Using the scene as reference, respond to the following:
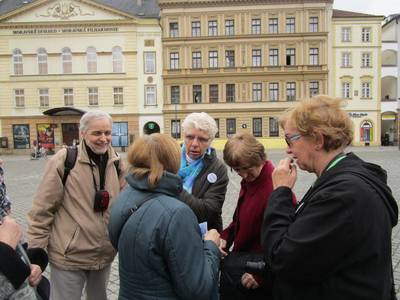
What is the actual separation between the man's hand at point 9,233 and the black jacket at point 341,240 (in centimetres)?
121

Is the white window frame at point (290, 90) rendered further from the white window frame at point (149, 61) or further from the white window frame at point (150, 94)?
the white window frame at point (149, 61)

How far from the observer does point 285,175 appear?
1.90 meters

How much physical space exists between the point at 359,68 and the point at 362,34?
3306 mm

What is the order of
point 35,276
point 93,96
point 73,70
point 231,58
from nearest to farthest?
1. point 35,276
2. point 73,70
3. point 231,58
4. point 93,96

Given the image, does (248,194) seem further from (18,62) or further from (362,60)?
(18,62)

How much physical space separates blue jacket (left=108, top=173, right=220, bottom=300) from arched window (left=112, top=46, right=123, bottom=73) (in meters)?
37.7

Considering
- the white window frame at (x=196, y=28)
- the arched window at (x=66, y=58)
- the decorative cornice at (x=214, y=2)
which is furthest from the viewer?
the white window frame at (x=196, y=28)

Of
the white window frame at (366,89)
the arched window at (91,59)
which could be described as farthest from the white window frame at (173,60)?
the white window frame at (366,89)

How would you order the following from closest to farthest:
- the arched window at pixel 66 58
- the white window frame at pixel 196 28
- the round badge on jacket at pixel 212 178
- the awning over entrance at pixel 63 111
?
the round badge on jacket at pixel 212 178 → the awning over entrance at pixel 63 111 → the arched window at pixel 66 58 → the white window frame at pixel 196 28

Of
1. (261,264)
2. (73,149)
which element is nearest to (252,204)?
(261,264)

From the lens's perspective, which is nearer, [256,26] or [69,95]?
[256,26]

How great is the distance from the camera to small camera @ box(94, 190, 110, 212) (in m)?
2.75

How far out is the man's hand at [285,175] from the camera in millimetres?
1881

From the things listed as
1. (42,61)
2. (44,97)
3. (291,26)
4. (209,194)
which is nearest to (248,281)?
(209,194)
